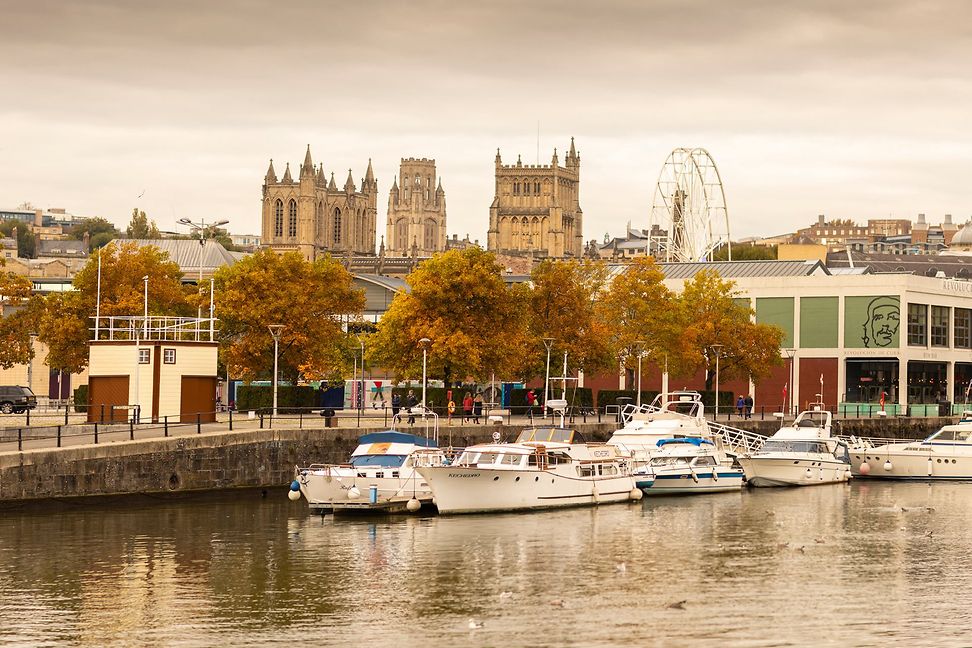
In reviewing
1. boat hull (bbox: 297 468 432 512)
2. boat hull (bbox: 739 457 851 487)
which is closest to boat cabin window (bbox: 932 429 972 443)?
boat hull (bbox: 739 457 851 487)

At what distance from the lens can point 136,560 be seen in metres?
47.5

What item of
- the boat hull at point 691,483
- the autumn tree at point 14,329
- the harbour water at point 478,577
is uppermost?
the autumn tree at point 14,329

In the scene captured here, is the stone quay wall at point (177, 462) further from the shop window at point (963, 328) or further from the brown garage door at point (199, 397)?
the shop window at point (963, 328)

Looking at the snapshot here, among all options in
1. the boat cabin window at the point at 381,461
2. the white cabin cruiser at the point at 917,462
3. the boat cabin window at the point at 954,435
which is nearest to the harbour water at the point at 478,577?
the boat cabin window at the point at 381,461

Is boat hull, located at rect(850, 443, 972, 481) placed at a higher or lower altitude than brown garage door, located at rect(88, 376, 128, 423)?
lower

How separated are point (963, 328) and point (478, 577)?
95620 millimetres

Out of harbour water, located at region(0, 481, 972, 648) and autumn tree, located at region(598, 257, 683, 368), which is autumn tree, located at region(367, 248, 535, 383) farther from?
harbour water, located at region(0, 481, 972, 648)

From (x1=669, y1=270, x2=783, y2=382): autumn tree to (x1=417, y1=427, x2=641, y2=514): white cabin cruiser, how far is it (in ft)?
125

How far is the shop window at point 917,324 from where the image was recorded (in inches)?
4934

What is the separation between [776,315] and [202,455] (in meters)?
71.9

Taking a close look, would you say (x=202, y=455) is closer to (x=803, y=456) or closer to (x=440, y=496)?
(x=440, y=496)

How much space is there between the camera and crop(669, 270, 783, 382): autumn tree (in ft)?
346

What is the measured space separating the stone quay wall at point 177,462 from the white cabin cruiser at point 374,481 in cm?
458

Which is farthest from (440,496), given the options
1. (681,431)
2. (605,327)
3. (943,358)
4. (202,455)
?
(943,358)
